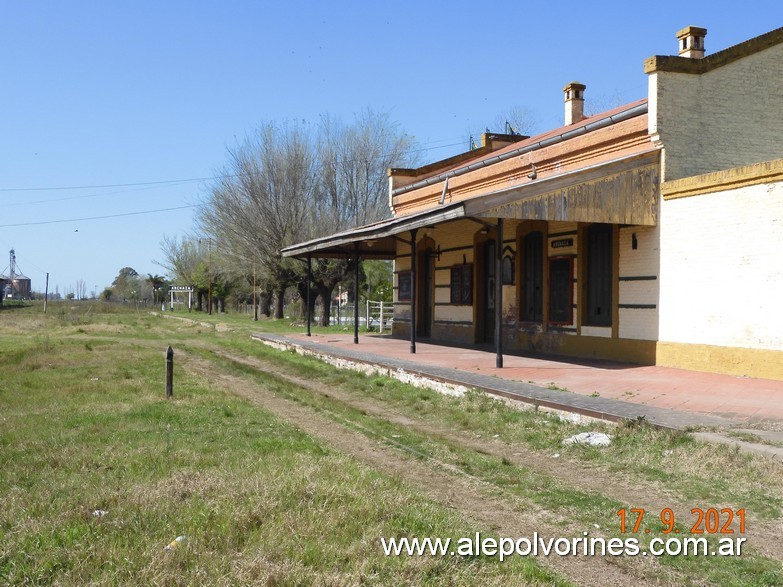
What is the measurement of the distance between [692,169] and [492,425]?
313 inches

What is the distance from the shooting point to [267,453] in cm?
724

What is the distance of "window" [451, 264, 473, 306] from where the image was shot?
21.4 m

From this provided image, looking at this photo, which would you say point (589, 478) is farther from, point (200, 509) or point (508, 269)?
point (508, 269)

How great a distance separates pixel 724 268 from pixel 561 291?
4.57 metres

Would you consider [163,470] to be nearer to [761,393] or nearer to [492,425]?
[492,425]

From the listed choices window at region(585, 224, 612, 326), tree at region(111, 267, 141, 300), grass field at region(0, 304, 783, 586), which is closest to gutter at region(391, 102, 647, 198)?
window at region(585, 224, 612, 326)

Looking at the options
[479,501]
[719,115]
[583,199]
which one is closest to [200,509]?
[479,501]

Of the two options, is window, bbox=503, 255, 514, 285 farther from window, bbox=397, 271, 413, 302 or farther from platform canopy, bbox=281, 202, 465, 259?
window, bbox=397, 271, 413, 302

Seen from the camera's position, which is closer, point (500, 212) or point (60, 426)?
point (60, 426)

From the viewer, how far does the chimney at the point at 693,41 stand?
619 inches

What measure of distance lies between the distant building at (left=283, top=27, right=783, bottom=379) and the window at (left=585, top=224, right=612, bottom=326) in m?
0.03

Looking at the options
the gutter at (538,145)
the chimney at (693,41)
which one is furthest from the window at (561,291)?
the chimney at (693,41)

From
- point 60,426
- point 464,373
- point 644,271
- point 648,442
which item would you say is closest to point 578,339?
point 644,271

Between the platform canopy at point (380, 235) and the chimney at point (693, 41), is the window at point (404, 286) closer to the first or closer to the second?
the platform canopy at point (380, 235)
